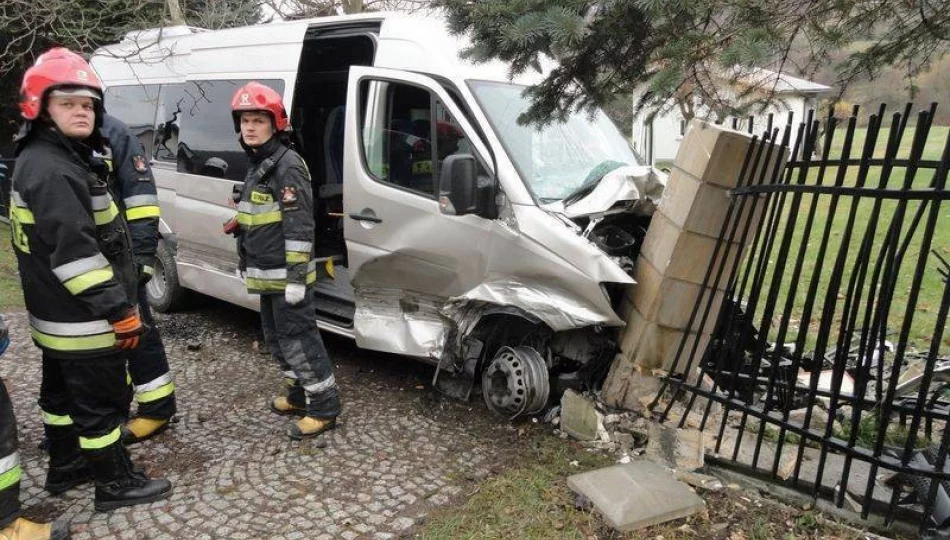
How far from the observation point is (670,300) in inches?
130

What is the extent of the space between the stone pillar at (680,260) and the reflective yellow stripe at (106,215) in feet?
8.39

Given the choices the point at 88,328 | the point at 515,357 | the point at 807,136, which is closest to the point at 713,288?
the point at 807,136

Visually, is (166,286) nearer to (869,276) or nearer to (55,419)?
(55,419)

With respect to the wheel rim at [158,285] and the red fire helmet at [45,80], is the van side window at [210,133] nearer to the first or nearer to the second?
the wheel rim at [158,285]

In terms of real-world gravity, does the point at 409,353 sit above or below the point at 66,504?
above

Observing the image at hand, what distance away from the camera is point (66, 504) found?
119 inches

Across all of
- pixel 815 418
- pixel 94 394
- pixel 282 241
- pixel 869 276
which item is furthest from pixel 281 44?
pixel 869 276

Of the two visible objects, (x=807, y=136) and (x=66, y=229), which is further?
(x=807, y=136)

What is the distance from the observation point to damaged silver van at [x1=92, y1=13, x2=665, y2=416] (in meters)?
3.43

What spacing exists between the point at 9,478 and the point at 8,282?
5.77m

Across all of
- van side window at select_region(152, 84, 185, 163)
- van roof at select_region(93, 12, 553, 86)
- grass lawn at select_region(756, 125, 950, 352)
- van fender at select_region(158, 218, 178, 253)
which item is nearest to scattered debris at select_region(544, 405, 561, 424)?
grass lawn at select_region(756, 125, 950, 352)

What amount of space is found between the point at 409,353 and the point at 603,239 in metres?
1.37

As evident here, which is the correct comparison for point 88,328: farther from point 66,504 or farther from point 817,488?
point 817,488

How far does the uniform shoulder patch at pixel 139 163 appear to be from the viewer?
11.5 ft
